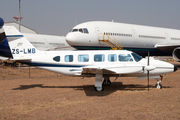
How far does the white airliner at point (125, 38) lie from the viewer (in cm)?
2570

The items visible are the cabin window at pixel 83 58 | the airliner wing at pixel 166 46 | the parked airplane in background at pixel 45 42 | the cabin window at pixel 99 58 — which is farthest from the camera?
the parked airplane in background at pixel 45 42

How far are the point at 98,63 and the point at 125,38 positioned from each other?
15.3 meters

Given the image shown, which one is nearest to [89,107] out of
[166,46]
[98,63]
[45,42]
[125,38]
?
[98,63]

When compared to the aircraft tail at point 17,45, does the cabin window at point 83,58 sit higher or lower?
lower

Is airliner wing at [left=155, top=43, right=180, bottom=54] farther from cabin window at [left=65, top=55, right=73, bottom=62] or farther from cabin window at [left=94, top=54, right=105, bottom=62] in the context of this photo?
cabin window at [left=65, top=55, right=73, bottom=62]

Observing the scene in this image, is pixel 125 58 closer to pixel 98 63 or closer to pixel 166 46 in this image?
pixel 98 63

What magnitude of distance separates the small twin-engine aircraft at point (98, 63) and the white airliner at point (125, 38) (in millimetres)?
10891

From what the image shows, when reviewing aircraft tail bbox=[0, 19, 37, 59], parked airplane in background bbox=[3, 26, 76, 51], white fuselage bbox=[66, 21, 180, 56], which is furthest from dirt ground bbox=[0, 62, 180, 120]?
parked airplane in background bbox=[3, 26, 76, 51]

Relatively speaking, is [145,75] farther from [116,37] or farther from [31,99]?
[116,37]

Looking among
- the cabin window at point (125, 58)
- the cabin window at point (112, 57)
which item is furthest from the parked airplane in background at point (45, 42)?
the cabin window at point (125, 58)

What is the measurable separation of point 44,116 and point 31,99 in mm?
3492

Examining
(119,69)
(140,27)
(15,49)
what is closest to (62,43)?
(140,27)

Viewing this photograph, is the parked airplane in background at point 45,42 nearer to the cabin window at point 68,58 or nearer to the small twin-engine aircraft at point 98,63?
the small twin-engine aircraft at point 98,63

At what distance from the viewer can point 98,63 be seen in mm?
13750
